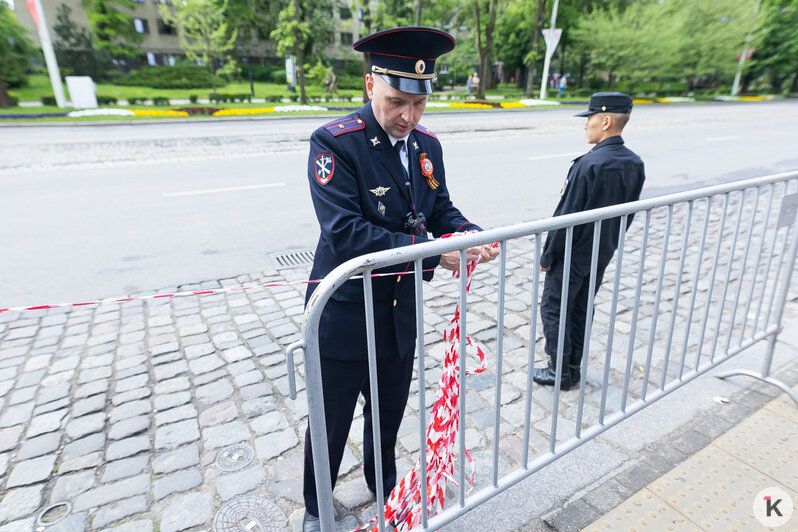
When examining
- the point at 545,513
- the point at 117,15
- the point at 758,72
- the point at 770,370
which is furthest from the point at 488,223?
the point at 758,72

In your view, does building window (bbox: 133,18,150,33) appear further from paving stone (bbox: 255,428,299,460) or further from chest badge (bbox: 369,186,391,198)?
chest badge (bbox: 369,186,391,198)

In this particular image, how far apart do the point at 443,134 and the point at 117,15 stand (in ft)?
133

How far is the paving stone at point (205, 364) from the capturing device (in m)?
3.53

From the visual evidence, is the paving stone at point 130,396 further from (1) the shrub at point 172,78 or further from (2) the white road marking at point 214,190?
(1) the shrub at point 172,78

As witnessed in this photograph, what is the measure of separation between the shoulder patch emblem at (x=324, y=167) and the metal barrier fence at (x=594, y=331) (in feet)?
1.61

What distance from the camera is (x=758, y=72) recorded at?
44406mm

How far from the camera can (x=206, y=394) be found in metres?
3.25

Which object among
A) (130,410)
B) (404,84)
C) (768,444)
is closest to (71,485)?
(130,410)

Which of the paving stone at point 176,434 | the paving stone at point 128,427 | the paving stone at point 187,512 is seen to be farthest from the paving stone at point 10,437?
the paving stone at point 187,512

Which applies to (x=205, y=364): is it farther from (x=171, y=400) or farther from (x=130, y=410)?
(x=130, y=410)

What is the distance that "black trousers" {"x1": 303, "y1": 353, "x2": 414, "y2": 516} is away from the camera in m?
2.08

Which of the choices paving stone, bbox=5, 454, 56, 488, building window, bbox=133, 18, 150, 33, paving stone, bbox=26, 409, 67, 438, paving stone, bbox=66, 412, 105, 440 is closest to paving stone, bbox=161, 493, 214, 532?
paving stone, bbox=5, 454, 56, 488

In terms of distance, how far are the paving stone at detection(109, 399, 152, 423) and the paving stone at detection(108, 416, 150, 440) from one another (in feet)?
0.16

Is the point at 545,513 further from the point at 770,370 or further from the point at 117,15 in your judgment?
the point at 117,15
